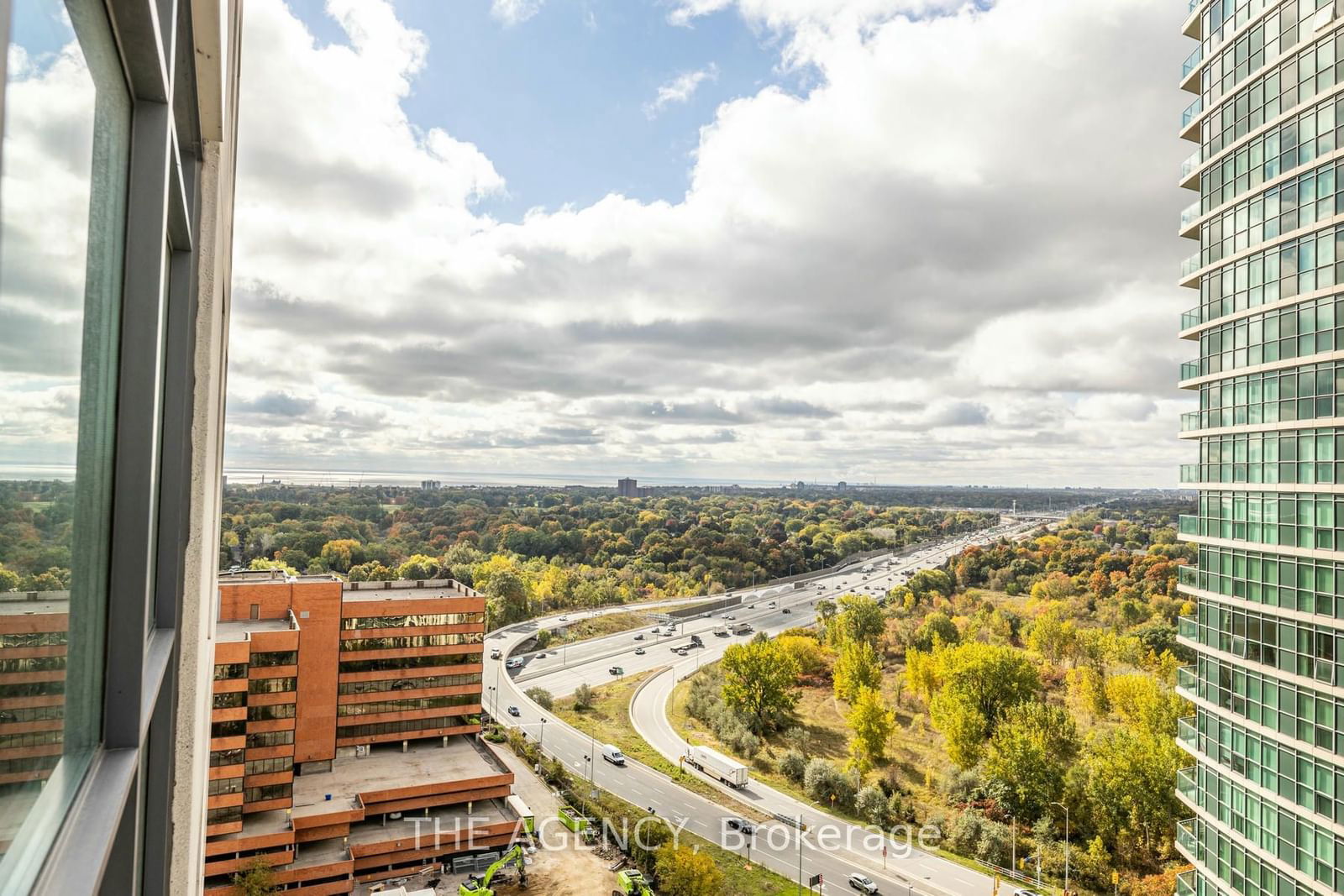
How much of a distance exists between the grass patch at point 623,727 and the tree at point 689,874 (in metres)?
6.55

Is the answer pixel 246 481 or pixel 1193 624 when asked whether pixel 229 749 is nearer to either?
pixel 1193 624

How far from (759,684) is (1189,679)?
22.7 metres

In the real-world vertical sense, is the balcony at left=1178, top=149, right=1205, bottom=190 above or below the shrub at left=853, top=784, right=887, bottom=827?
above

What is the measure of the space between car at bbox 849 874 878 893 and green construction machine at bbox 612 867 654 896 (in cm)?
651

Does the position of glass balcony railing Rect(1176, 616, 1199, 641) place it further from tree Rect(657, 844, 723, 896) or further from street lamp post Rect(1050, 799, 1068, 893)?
tree Rect(657, 844, 723, 896)

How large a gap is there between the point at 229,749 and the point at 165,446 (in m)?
22.4

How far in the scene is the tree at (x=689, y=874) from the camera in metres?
21.2

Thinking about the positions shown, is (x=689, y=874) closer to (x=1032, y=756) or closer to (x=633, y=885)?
(x=633, y=885)

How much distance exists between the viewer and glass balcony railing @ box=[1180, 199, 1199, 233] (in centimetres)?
1683

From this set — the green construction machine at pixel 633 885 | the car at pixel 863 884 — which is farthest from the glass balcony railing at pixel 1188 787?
the green construction machine at pixel 633 885

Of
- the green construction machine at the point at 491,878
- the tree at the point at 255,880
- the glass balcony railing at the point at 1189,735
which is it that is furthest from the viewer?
the green construction machine at the point at 491,878

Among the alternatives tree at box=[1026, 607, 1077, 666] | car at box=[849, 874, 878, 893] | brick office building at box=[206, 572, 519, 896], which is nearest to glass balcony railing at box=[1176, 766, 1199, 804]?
car at box=[849, 874, 878, 893]

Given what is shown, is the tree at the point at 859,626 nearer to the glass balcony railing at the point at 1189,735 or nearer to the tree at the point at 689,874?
the tree at the point at 689,874

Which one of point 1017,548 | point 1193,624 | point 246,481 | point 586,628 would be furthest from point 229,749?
point 246,481
